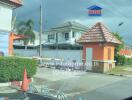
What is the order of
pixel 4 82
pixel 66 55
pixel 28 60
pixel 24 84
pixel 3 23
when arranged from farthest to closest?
pixel 66 55
pixel 3 23
pixel 28 60
pixel 4 82
pixel 24 84

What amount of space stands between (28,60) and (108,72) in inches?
491

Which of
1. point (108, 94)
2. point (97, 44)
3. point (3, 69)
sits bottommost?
point (108, 94)

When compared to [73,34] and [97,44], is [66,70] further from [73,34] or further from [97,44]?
[73,34]

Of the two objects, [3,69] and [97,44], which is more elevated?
[97,44]

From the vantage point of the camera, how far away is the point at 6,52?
2600cm

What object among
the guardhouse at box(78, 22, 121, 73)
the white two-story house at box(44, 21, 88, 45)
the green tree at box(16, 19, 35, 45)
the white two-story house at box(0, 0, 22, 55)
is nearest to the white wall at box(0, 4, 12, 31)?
the white two-story house at box(0, 0, 22, 55)

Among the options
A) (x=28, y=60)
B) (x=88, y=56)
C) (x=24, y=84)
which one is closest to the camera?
(x=24, y=84)

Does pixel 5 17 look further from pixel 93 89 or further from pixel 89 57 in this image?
pixel 89 57

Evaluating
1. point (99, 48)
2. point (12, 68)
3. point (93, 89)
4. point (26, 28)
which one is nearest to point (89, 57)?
point (99, 48)

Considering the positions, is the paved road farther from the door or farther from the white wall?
the door

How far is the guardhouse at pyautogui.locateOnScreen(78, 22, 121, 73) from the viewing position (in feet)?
107

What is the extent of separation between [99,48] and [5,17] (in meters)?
10.5

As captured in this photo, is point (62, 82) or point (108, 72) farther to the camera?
point (108, 72)

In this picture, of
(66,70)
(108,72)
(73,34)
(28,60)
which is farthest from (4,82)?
(73,34)
